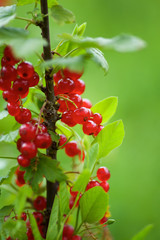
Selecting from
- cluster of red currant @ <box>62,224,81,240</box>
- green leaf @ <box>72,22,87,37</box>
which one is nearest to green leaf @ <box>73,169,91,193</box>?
cluster of red currant @ <box>62,224,81,240</box>

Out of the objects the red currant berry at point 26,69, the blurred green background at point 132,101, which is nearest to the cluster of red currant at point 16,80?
the red currant berry at point 26,69

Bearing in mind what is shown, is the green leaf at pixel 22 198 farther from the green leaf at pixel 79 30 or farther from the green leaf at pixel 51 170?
the green leaf at pixel 79 30

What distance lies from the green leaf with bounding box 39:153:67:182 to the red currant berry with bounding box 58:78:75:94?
107 millimetres

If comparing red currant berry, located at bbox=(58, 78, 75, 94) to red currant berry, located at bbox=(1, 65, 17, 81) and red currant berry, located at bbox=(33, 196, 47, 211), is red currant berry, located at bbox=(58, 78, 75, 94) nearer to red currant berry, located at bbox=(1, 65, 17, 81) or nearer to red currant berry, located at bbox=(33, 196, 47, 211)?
red currant berry, located at bbox=(1, 65, 17, 81)

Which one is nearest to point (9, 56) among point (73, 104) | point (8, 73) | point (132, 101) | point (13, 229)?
point (8, 73)

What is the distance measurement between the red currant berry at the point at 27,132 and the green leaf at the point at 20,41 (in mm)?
110

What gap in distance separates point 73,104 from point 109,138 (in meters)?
0.08

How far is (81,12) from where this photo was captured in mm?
1595

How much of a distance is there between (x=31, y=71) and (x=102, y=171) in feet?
0.65

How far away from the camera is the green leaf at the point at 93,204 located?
0.43 meters

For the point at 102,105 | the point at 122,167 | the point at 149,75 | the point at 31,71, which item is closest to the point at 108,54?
the point at 149,75

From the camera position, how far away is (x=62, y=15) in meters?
0.43

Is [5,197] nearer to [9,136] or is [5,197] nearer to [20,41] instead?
[9,136]

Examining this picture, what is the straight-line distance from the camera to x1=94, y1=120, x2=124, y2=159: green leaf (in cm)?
47
